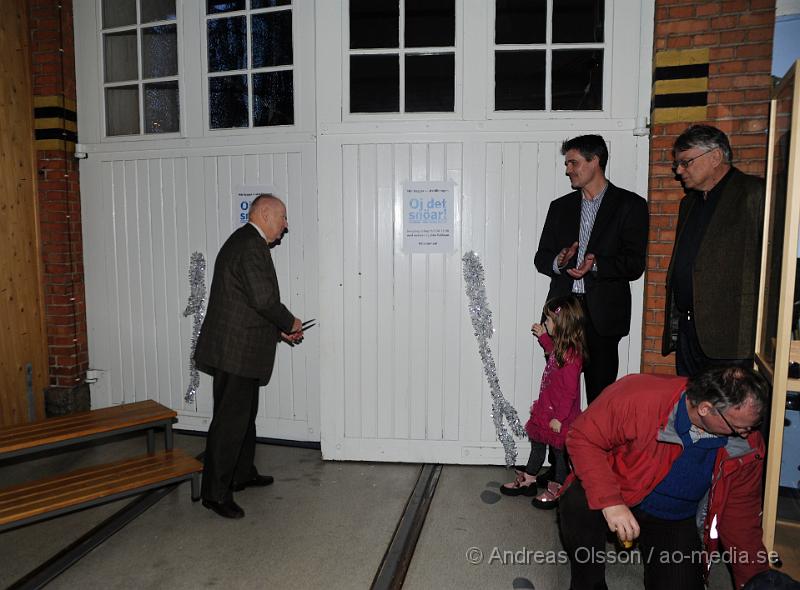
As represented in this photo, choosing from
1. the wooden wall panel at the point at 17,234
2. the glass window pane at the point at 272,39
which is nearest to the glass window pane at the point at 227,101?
the glass window pane at the point at 272,39

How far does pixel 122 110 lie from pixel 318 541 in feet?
12.7

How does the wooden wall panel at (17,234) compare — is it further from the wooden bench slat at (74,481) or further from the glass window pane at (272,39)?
the glass window pane at (272,39)

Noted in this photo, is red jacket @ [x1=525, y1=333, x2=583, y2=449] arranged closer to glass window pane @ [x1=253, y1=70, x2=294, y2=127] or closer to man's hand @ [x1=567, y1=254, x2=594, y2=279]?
man's hand @ [x1=567, y1=254, x2=594, y2=279]

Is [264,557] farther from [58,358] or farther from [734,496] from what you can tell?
[58,358]

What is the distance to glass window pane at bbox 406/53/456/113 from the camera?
4.17 m

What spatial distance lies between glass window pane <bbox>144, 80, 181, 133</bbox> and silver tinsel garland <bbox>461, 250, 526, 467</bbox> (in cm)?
263

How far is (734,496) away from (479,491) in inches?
70.3

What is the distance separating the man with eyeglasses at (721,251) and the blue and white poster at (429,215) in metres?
1.52

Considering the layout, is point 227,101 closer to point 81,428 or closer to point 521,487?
point 81,428

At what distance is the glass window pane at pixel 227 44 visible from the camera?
15.1 feet

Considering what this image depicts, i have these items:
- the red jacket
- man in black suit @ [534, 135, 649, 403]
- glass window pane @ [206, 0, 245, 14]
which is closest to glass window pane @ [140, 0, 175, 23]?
glass window pane @ [206, 0, 245, 14]

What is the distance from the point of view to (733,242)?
306 centimetres

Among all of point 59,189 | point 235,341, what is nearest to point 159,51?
point 59,189

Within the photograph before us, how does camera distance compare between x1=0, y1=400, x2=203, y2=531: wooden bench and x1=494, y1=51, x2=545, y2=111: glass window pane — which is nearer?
x1=0, y1=400, x2=203, y2=531: wooden bench
